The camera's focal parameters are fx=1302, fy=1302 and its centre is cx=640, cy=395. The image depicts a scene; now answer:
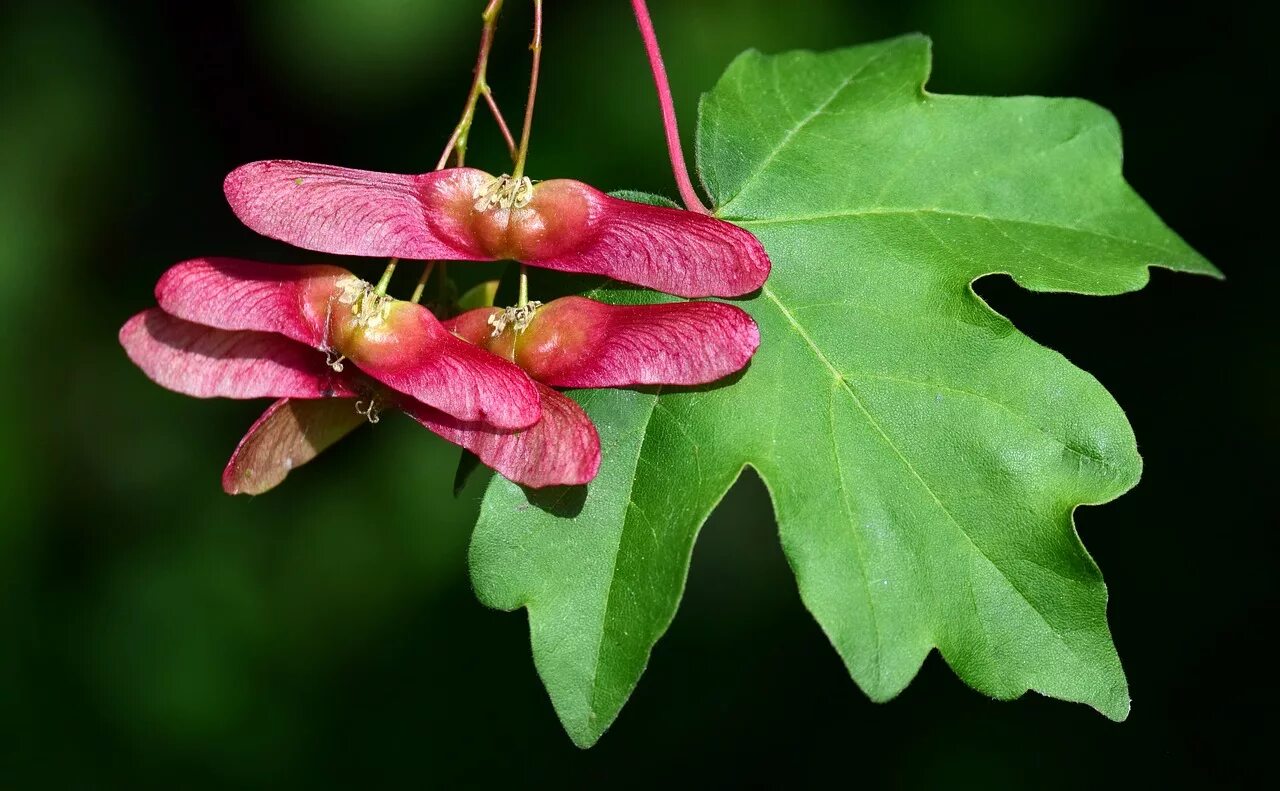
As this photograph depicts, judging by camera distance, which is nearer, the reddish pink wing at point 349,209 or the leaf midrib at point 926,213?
the reddish pink wing at point 349,209

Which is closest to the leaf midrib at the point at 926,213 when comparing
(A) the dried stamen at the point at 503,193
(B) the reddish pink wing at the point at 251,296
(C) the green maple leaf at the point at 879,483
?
(C) the green maple leaf at the point at 879,483

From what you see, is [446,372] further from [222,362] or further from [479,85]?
[479,85]

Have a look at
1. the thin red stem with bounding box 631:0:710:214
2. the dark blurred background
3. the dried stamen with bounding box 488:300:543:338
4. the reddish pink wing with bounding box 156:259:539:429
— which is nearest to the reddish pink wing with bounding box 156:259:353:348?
the reddish pink wing with bounding box 156:259:539:429

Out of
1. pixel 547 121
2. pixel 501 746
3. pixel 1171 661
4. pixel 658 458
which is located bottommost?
pixel 501 746

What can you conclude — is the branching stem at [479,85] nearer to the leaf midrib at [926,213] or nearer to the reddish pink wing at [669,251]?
the reddish pink wing at [669,251]

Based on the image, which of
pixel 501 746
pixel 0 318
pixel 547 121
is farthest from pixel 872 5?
pixel 0 318

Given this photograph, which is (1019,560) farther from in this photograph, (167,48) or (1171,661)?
(167,48)

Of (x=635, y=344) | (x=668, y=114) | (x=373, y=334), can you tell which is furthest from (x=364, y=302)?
(x=668, y=114)
